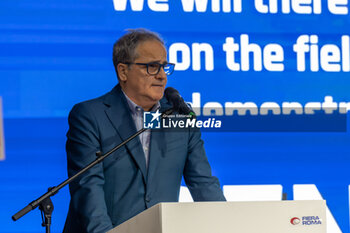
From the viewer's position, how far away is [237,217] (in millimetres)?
1779

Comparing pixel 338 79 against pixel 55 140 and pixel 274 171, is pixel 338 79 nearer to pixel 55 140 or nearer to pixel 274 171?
pixel 274 171

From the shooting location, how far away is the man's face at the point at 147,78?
11.4ft

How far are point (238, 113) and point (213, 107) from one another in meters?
0.17

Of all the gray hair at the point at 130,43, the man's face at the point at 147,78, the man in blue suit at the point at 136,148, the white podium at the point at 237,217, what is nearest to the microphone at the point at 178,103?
the man in blue suit at the point at 136,148

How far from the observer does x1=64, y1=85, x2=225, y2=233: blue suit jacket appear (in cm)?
325

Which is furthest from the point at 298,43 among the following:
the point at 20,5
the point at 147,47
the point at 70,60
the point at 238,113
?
the point at 20,5

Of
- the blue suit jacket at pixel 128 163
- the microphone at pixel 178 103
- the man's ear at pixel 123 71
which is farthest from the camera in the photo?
the man's ear at pixel 123 71

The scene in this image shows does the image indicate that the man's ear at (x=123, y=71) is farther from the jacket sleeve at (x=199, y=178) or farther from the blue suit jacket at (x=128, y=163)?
the jacket sleeve at (x=199, y=178)

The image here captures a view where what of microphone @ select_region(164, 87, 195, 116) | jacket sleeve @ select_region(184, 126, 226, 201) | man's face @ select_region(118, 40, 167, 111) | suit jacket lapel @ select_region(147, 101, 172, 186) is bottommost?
jacket sleeve @ select_region(184, 126, 226, 201)

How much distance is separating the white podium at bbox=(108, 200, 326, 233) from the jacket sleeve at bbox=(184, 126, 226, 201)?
148 cm

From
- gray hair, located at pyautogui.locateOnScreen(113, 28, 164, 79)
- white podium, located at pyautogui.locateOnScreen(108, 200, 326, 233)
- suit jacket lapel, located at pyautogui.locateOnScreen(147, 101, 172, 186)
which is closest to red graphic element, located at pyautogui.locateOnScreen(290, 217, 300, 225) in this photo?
white podium, located at pyautogui.locateOnScreen(108, 200, 326, 233)

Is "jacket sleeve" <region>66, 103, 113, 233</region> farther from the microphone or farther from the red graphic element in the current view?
the red graphic element

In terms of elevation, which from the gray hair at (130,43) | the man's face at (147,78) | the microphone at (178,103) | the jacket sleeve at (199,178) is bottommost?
the jacket sleeve at (199,178)

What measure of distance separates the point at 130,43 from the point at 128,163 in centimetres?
70
